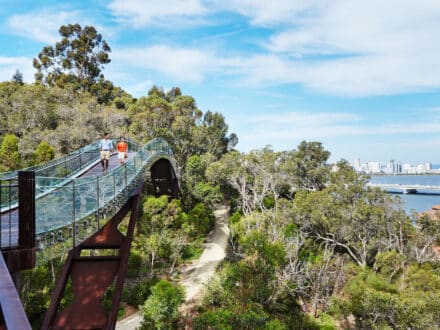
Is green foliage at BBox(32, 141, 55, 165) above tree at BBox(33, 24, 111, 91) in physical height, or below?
below

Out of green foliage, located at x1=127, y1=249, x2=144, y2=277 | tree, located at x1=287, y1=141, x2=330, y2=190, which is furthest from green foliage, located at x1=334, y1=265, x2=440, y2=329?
tree, located at x1=287, y1=141, x2=330, y2=190

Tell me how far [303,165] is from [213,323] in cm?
1987

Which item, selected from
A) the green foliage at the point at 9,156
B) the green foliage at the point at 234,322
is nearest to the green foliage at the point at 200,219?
the green foliage at the point at 9,156

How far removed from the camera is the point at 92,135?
22.5 meters

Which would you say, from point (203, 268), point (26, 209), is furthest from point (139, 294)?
point (26, 209)

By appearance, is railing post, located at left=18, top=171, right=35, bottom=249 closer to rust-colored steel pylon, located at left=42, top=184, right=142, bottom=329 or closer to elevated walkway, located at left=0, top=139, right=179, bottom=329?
elevated walkway, located at left=0, top=139, right=179, bottom=329

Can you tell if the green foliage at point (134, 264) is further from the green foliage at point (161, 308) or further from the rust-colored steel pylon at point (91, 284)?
the rust-colored steel pylon at point (91, 284)

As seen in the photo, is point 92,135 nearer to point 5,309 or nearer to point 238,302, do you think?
point 238,302

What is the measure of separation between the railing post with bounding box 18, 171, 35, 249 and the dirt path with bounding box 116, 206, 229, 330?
879 centimetres

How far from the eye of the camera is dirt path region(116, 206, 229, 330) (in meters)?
13.4

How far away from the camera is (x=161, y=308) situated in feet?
38.4

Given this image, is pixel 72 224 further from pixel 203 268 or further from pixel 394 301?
pixel 203 268

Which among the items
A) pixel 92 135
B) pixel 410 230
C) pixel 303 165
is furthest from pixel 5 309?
pixel 303 165

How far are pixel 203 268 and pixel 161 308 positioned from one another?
23.5ft
